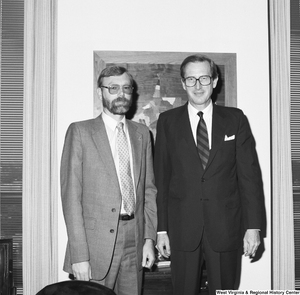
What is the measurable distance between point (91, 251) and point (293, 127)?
214 cm

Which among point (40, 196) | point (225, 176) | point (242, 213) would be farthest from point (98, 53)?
point (242, 213)

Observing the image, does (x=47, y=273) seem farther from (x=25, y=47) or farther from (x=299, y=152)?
(x=299, y=152)

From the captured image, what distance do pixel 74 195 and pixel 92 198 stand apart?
0.11 metres

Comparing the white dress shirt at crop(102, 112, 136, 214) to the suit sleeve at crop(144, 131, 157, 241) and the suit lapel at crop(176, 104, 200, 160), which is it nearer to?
the suit sleeve at crop(144, 131, 157, 241)

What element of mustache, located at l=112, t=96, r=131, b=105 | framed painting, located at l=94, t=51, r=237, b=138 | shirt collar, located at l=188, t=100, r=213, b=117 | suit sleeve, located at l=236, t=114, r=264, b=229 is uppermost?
framed painting, located at l=94, t=51, r=237, b=138

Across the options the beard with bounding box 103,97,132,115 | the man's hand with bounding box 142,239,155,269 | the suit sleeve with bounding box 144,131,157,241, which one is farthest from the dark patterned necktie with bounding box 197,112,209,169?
the man's hand with bounding box 142,239,155,269

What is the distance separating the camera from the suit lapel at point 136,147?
2.32 m

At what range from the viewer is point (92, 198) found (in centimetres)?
223

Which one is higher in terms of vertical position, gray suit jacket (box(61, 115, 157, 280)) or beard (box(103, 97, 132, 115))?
beard (box(103, 97, 132, 115))

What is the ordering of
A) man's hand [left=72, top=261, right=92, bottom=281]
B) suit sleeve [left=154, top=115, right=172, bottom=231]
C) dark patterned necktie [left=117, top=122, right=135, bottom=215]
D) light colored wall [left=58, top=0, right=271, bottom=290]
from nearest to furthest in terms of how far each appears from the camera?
man's hand [left=72, top=261, right=92, bottom=281] → dark patterned necktie [left=117, top=122, right=135, bottom=215] → suit sleeve [left=154, top=115, right=172, bottom=231] → light colored wall [left=58, top=0, right=271, bottom=290]

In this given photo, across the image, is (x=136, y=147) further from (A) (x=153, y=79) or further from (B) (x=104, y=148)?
(A) (x=153, y=79)

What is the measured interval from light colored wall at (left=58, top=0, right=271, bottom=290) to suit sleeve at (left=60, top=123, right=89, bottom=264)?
2.85ft

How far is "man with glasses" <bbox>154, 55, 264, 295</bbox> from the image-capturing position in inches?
89.1

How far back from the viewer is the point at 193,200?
2.28 metres
